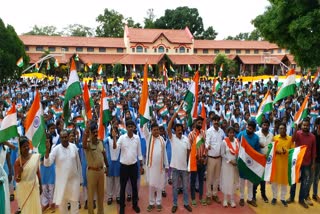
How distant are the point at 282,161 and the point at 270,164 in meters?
0.26

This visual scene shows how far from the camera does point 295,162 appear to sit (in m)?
5.52

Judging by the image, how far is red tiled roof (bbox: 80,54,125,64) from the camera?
118ft

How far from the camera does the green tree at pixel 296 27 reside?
1209 centimetres

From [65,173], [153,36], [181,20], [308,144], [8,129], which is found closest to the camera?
[8,129]

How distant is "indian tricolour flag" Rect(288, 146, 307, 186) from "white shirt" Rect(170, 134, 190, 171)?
1880mm

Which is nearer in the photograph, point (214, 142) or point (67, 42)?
point (214, 142)

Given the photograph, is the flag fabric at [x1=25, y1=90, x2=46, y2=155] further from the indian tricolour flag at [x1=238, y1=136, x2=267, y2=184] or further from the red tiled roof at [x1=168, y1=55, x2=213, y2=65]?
the red tiled roof at [x1=168, y1=55, x2=213, y2=65]

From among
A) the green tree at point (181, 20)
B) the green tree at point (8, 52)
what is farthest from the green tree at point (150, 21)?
the green tree at point (8, 52)

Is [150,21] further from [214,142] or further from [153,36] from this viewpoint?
[214,142]

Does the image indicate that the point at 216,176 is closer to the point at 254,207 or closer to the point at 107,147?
the point at 254,207

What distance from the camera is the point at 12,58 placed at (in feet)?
69.6

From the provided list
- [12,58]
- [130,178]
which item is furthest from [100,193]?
[12,58]

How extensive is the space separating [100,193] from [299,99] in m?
8.53

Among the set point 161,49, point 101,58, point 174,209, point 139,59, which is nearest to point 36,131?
point 174,209
